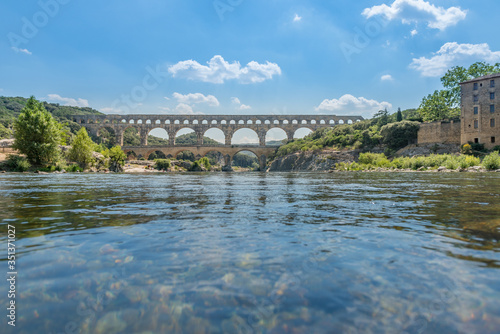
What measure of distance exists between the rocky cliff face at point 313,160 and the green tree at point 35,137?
38.6m

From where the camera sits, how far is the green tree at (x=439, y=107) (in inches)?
2125

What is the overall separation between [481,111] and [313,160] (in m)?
26.5

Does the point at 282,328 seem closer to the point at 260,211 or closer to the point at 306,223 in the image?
the point at 306,223

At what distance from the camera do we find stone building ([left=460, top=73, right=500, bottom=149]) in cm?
4172

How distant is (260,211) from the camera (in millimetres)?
6023

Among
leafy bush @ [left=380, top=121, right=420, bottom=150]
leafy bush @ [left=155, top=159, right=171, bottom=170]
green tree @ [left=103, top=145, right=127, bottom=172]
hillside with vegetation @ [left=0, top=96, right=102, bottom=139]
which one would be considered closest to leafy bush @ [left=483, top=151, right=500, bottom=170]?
leafy bush @ [left=380, top=121, right=420, bottom=150]

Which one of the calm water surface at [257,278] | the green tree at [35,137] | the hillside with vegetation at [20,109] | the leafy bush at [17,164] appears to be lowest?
the calm water surface at [257,278]

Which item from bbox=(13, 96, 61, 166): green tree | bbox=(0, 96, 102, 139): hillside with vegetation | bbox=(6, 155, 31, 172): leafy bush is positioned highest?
bbox=(0, 96, 102, 139): hillside with vegetation

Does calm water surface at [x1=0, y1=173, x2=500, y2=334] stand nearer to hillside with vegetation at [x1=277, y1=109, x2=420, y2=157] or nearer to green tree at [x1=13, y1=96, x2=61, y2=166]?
green tree at [x1=13, y1=96, x2=61, y2=166]

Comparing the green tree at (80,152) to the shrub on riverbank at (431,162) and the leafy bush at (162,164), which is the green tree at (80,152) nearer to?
the leafy bush at (162,164)

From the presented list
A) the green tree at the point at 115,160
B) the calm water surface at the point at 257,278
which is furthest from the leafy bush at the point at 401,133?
the calm water surface at the point at 257,278

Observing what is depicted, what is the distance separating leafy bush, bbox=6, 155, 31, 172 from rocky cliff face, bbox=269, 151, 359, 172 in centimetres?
4059

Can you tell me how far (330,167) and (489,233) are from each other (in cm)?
5090

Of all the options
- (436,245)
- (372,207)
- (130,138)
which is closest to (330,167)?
(372,207)
